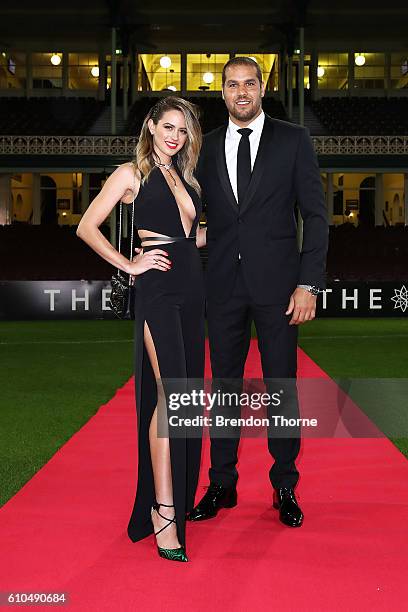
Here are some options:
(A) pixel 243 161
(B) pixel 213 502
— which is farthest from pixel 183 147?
(B) pixel 213 502

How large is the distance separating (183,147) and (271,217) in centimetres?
61

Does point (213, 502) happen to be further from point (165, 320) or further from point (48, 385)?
point (48, 385)

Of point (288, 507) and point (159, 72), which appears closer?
point (288, 507)

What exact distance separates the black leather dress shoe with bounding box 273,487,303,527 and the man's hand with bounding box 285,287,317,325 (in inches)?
33.1

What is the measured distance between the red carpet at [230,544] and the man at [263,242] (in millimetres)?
304

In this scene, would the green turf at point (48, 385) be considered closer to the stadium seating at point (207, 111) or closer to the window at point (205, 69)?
the stadium seating at point (207, 111)

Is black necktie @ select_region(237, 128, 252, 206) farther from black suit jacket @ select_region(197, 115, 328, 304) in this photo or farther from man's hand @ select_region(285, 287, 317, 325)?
man's hand @ select_region(285, 287, 317, 325)

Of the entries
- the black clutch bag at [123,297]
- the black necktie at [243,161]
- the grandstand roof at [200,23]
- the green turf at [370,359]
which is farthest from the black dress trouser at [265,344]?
the grandstand roof at [200,23]

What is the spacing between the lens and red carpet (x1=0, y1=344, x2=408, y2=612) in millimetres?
2971

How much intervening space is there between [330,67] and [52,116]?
12.5 meters

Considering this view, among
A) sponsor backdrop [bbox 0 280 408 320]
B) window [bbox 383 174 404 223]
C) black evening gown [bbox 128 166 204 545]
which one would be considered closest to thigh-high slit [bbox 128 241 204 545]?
black evening gown [bbox 128 166 204 545]

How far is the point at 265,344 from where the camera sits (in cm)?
408

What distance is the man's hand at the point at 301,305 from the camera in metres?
3.93

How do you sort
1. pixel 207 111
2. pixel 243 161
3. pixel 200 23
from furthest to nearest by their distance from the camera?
pixel 207 111 → pixel 200 23 → pixel 243 161
